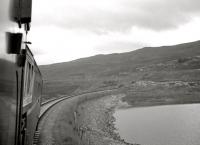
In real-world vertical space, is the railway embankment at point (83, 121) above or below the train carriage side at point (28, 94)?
below

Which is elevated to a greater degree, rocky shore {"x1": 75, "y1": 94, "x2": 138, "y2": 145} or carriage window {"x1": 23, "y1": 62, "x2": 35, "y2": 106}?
carriage window {"x1": 23, "y1": 62, "x2": 35, "y2": 106}

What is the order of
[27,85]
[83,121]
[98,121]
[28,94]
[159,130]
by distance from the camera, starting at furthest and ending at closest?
[98,121] < [83,121] < [159,130] < [28,94] < [27,85]

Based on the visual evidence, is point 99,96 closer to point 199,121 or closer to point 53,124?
point 199,121

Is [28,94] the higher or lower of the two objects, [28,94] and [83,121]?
the higher

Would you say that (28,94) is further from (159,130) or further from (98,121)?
(98,121)

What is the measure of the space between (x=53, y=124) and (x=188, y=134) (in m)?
15.5

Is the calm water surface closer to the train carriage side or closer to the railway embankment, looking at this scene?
the railway embankment

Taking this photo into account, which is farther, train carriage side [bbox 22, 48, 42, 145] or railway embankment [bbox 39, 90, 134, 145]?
railway embankment [bbox 39, 90, 134, 145]

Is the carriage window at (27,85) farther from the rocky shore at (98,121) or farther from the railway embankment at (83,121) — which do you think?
the rocky shore at (98,121)

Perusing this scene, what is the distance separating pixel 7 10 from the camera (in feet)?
9.88

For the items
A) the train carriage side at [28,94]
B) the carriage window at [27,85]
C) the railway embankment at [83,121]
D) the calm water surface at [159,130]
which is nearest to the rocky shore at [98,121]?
the railway embankment at [83,121]

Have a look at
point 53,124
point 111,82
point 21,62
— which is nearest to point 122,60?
point 111,82

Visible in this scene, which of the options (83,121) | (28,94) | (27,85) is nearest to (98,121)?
(83,121)

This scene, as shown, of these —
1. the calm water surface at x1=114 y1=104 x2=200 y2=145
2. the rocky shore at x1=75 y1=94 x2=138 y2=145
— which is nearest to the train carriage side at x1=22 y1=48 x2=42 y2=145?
the rocky shore at x1=75 y1=94 x2=138 y2=145
